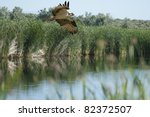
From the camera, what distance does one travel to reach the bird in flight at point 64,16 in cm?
230

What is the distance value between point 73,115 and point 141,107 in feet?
1.23

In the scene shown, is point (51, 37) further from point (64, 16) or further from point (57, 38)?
point (64, 16)

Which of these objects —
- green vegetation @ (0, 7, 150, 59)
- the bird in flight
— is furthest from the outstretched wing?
green vegetation @ (0, 7, 150, 59)

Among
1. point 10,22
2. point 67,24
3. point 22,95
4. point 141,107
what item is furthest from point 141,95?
point 10,22

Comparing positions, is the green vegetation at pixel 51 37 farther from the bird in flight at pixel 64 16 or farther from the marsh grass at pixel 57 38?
the bird in flight at pixel 64 16

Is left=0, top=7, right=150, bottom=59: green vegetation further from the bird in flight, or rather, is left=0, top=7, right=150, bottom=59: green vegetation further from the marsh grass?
the bird in flight

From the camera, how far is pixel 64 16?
7.60 feet

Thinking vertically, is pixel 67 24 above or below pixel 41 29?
above

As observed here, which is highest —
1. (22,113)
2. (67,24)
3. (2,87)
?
(67,24)

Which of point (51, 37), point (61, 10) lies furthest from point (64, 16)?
point (51, 37)

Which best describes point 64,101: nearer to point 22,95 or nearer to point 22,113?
point 22,113

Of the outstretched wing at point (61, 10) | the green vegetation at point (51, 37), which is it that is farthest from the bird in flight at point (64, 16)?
the green vegetation at point (51, 37)

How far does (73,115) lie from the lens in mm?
2619

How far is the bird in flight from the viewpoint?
7.55 feet
